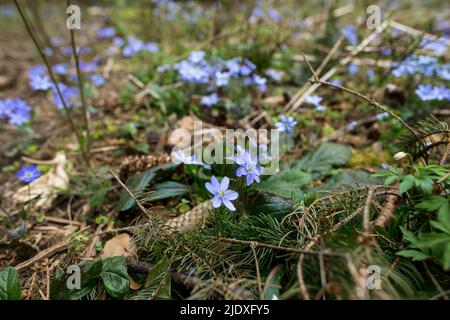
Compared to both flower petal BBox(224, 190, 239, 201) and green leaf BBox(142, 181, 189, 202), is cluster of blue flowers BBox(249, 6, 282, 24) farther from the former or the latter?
flower petal BBox(224, 190, 239, 201)

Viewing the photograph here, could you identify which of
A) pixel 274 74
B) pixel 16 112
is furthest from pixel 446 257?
pixel 16 112

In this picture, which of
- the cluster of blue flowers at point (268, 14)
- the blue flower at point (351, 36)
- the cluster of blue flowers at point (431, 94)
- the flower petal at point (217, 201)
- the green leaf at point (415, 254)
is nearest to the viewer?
the green leaf at point (415, 254)

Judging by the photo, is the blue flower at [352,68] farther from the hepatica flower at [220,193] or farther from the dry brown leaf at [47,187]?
the dry brown leaf at [47,187]

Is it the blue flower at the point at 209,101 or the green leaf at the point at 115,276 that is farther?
the blue flower at the point at 209,101

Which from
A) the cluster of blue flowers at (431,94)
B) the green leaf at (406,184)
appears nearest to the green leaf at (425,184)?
the green leaf at (406,184)

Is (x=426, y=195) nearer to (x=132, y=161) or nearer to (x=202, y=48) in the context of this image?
(x=132, y=161)

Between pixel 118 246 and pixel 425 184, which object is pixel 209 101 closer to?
pixel 118 246

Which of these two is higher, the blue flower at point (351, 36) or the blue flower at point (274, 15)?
the blue flower at point (274, 15)

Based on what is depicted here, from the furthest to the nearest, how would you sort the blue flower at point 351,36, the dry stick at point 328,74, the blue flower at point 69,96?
the blue flower at point 351,36
the blue flower at point 69,96
the dry stick at point 328,74

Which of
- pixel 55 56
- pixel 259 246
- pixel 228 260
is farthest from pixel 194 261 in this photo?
pixel 55 56
